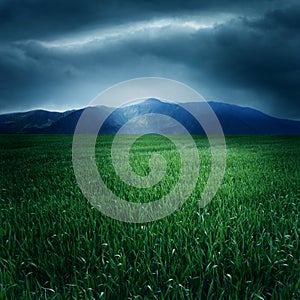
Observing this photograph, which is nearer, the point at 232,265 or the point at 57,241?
the point at 232,265

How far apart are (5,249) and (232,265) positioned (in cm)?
241

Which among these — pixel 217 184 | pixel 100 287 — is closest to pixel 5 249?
pixel 100 287

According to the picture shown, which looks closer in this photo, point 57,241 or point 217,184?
point 57,241

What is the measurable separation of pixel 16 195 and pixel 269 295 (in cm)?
510

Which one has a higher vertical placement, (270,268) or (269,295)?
(270,268)

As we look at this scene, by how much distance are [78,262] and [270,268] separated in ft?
5.98

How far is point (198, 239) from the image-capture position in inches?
138

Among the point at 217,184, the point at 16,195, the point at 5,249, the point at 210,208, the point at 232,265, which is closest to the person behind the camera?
the point at 232,265

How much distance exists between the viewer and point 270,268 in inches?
110

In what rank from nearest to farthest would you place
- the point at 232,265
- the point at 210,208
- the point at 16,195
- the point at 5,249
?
the point at 232,265
the point at 5,249
the point at 210,208
the point at 16,195

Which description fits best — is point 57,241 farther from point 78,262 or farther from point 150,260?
point 150,260

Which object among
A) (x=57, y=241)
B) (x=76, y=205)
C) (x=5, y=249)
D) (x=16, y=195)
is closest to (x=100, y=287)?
(x=57, y=241)

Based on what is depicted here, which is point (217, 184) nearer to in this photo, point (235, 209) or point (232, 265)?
point (235, 209)

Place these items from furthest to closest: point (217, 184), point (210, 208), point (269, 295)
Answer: point (217, 184)
point (210, 208)
point (269, 295)
